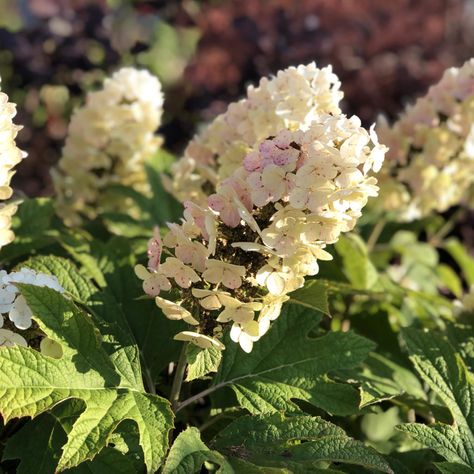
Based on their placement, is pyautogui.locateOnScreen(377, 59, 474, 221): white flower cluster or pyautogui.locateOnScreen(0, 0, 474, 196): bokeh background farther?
pyautogui.locateOnScreen(0, 0, 474, 196): bokeh background

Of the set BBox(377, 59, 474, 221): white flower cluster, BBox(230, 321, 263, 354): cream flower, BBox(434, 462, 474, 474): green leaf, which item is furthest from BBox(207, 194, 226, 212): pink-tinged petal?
BBox(377, 59, 474, 221): white flower cluster

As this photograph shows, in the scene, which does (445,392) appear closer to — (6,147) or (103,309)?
(103,309)

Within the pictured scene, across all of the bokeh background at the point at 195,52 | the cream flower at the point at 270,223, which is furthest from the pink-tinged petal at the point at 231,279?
the bokeh background at the point at 195,52

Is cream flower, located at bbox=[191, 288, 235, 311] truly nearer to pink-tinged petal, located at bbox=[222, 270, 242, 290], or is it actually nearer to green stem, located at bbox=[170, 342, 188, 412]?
pink-tinged petal, located at bbox=[222, 270, 242, 290]

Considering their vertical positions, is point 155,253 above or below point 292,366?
above

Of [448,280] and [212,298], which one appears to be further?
[448,280]

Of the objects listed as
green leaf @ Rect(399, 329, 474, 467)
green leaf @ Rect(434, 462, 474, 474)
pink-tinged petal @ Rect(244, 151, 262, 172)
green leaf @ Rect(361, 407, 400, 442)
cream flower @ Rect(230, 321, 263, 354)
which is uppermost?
pink-tinged petal @ Rect(244, 151, 262, 172)

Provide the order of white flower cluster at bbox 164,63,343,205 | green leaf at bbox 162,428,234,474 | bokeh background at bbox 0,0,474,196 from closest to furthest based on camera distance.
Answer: green leaf at bbox 162,428,234,474, white flower cluster at bbox 164,63,343,205, bokeh background at bbox 0,0,474,196

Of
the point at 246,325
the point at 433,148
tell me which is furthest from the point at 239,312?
the point at 433,148
